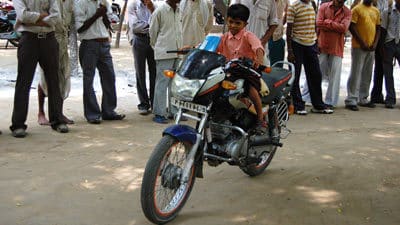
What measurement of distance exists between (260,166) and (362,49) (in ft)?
13.9

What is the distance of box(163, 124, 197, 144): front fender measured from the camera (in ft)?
11.8

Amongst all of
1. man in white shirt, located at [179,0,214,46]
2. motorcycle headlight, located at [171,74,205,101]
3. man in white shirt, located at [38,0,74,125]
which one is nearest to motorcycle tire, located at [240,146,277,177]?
motorcycle headlight, located at [171,74,205,101]

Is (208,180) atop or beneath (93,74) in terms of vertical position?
beneath

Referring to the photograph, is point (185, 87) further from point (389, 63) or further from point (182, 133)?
point (389, 63)

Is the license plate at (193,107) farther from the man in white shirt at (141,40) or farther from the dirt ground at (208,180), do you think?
the man in white shirt at (141,40)

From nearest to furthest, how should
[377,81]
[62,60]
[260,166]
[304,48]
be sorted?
[260,166] < [62,60] < [304,48] < [377,81]

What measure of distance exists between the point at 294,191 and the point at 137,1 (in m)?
4.00

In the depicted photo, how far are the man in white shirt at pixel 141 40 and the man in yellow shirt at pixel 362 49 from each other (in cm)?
318

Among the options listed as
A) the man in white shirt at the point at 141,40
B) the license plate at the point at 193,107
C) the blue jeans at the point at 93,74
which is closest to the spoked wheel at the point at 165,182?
the license plate at the point at 193,107

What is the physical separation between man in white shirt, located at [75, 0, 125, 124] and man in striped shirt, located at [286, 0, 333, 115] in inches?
103

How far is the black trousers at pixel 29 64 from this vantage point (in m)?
5.79

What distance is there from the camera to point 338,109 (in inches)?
326

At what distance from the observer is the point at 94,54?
667 centimetres

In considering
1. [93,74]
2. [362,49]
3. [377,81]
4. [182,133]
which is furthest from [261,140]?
[377,81]
